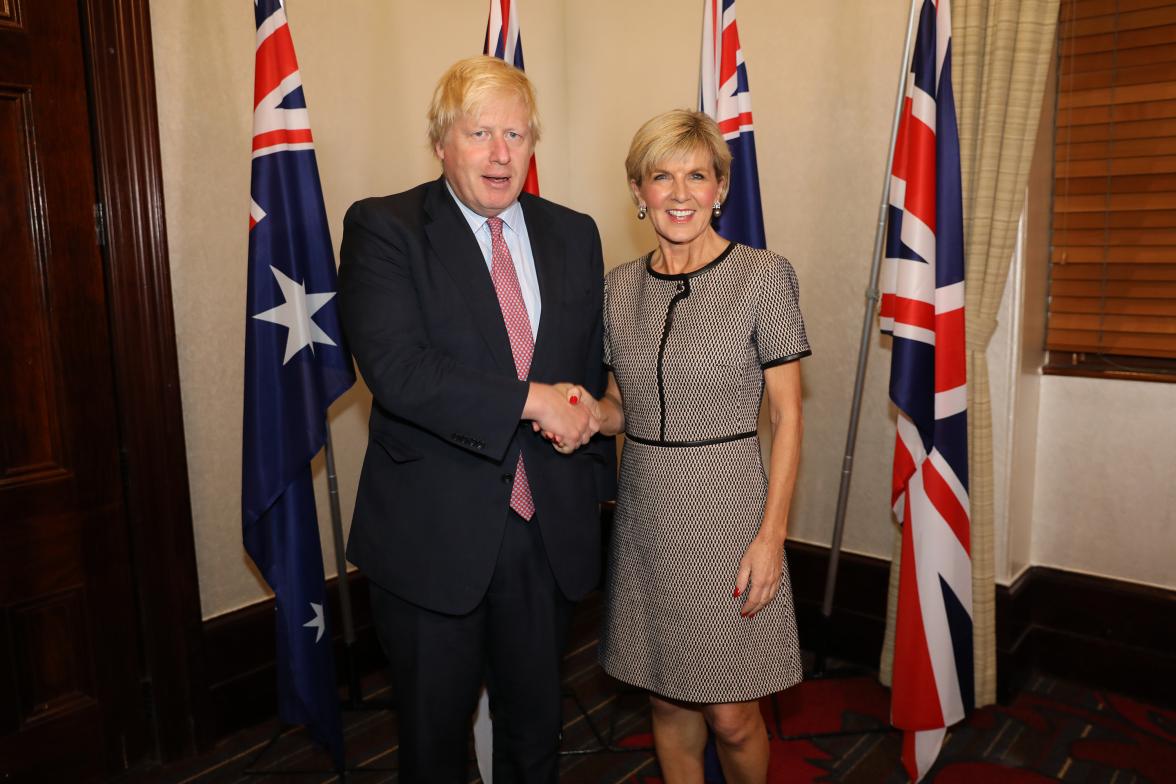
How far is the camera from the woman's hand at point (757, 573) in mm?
1759

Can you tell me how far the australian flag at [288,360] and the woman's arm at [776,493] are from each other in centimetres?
121

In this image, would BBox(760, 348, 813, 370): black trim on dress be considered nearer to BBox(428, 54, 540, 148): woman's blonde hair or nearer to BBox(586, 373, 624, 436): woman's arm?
BBox(586, 373, 624, 436): woman's arm

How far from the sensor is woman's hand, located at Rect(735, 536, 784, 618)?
5.77ft

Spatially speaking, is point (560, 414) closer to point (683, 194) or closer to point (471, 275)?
point (471, 275)

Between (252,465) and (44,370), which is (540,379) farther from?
(44,370)

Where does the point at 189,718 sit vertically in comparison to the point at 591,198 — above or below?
below

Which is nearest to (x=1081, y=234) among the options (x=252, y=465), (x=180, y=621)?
(x=252, y=465)

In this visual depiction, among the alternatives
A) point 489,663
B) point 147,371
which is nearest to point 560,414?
point 489,663

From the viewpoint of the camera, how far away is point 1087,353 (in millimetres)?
2895

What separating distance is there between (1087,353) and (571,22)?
7.77ft

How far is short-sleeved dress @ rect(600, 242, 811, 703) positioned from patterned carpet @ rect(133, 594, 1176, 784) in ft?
2.67

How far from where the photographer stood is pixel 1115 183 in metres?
2.77

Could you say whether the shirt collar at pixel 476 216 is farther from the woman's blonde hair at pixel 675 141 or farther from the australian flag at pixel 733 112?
the australian flag at pixel 733 112

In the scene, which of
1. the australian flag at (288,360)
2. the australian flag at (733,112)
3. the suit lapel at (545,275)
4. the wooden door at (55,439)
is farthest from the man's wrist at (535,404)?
the wooden door at (55,439)
